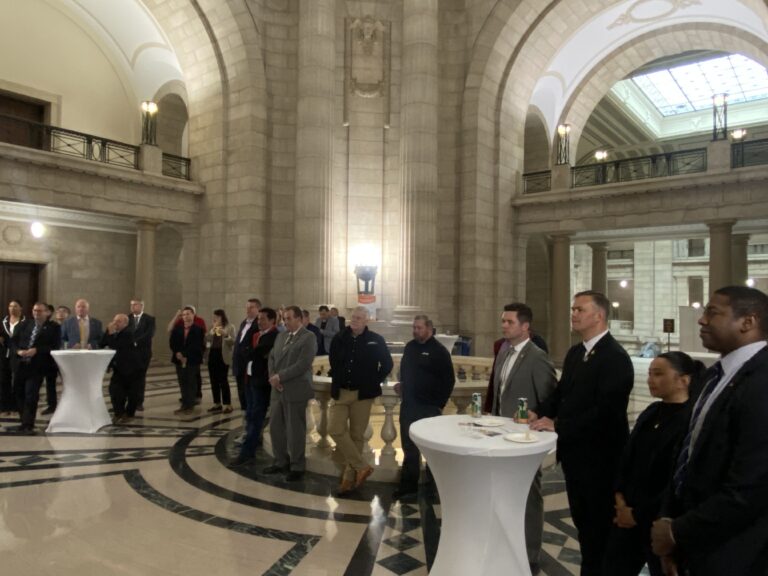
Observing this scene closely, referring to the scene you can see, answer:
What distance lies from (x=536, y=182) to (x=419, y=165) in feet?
17.2

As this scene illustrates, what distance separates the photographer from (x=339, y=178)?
15102 millimetres

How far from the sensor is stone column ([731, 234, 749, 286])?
48.9 feet

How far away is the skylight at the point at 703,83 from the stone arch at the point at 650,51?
4771mm

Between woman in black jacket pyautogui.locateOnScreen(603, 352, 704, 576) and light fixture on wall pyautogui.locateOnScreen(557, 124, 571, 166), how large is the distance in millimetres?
15003

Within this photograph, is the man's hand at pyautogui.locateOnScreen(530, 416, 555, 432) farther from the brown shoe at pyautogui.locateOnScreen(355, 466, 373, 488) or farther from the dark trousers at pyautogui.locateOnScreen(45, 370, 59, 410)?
the dark trousers at pyautogui.locateOnScreen(45, 370, 59, 410)

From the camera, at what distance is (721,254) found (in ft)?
44.5

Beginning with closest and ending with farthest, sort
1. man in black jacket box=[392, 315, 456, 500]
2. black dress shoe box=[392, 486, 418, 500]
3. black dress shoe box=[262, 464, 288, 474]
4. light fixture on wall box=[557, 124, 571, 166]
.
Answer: man in black jacket box=[392, 315, 456, 500] → black dress shoe box=[392, 486, 418, 500] → black dress shoe box=[262, 464, 288, 474] → light fixture on wall box=[557, 124, 571, 166]

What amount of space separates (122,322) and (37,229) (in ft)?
30.2

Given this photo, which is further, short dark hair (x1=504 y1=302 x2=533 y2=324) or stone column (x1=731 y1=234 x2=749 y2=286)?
stone column (x1=731 y1=234 x2=749 y2=286)

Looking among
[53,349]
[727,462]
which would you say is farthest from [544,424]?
[53,349]

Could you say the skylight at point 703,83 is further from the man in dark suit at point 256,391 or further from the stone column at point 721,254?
the man in dark suit at point 256,391

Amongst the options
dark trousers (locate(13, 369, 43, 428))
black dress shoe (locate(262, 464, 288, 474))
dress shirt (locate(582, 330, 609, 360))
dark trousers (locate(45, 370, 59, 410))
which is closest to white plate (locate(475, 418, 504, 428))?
dress shirt (locate(582, 330, 609, 360))

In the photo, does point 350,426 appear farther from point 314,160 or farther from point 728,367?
point 314,160

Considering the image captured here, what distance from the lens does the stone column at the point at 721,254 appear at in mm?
13453
